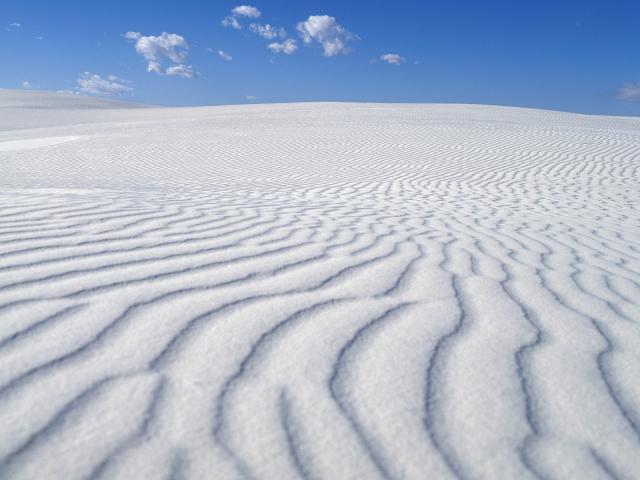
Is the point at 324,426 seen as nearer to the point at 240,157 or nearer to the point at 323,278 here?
the point at 323,278

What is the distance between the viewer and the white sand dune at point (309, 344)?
1.43 meters

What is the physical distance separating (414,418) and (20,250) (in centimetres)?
232

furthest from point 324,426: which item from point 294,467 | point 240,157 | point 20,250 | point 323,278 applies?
point 240,157

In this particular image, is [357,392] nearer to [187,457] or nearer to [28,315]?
[187,457]

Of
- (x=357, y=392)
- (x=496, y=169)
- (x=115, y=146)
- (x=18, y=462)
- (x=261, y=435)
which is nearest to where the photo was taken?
(x=18, y=462)

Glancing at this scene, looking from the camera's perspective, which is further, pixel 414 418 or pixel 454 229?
pixel 454 229

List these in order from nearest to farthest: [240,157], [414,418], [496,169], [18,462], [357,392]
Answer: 1. [18,462]
2. [414,418]
3. [357,392]
4. [496,169]
5. [240,157]

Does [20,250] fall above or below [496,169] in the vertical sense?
above

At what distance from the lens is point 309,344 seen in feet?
6.45

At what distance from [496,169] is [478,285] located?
788cm

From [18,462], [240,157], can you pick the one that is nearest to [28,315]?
[18,462]

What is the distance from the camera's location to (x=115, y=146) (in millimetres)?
13945

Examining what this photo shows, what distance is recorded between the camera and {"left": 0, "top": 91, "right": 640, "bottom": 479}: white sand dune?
1.43m

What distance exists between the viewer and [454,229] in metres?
4.25
